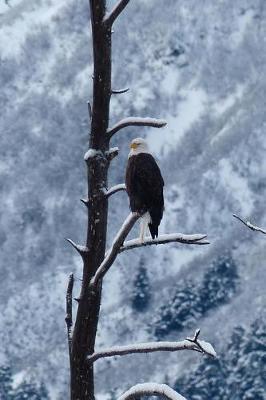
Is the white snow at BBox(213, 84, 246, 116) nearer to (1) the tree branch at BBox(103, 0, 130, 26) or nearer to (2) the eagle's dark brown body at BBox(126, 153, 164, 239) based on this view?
(2) the eagle's dark brown body at BBox(126, 153, 164, 239)

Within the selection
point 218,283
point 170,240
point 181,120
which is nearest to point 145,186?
point 170,240

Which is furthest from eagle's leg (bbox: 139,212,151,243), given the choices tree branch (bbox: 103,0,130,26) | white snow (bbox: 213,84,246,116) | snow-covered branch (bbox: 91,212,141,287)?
white snow (bbox: 213,84,246,116)

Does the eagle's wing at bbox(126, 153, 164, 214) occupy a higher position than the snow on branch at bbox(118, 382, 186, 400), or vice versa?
the eagle's wing at bbox(126, 153, 164, 214)

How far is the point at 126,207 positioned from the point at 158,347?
528 feet

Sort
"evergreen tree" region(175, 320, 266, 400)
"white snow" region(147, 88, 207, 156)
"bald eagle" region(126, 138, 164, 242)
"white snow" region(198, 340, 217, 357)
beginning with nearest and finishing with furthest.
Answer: "white snow" region(198, 340, 217, 357)
"bald eagle" region(126, 138, 164, 242)
"evergreen tree" region(175, 320, 266, 400)
"white snow" region(147, 88, 207, 156)

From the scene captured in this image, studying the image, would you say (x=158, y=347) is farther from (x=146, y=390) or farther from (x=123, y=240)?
(x=123, y=240)

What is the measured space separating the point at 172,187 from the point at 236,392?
66164 millimetres

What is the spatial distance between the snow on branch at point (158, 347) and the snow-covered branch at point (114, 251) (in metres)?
0.32

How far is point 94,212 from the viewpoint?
4719mm

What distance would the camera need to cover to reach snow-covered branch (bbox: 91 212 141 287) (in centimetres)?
447

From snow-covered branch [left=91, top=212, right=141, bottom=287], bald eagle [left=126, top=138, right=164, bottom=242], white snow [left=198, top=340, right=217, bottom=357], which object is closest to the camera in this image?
white snow [left=198, top=340, right=217, bottom=357]

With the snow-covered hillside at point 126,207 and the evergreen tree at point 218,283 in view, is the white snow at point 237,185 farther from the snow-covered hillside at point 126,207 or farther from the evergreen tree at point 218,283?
the evergreen tree at point 218,283

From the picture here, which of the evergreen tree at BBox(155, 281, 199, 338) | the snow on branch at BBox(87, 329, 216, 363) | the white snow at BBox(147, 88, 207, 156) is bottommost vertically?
the snow on branch at BBox(87, 329, 216, 363)

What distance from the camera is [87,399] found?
4.76 m
